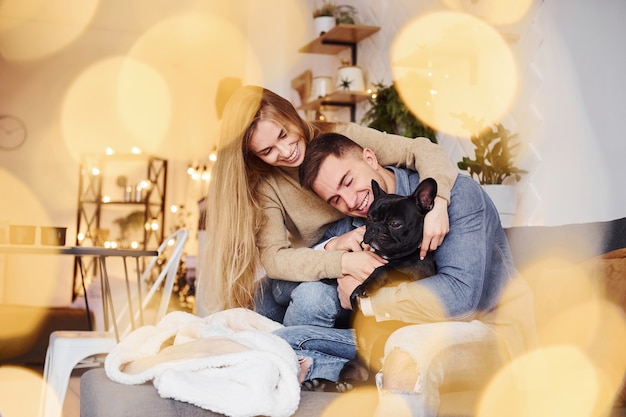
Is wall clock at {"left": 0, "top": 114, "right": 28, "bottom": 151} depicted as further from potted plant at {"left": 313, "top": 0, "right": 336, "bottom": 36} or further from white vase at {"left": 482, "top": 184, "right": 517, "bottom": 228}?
white vase at {"left": 482, "top": 184, "right": 517, "bottom": 228}

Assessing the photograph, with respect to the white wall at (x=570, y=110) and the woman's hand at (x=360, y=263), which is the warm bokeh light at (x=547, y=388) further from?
the white wall at (x=570, y=110)

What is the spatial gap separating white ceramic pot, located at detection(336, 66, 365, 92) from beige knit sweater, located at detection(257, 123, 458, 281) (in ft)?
5.54

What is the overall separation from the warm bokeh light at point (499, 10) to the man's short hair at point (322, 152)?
1194 millimetres

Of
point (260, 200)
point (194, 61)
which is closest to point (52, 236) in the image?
point (260, 200)

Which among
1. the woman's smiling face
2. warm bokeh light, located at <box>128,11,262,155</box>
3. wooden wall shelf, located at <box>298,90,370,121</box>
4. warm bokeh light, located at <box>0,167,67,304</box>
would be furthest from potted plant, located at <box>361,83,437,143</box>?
warm bokeh light, located at <box>0,167,67,304</box>

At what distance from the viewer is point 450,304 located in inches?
53.4

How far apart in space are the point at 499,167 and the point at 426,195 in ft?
3.50

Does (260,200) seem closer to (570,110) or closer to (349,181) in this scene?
(349,181)

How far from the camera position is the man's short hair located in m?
1.64

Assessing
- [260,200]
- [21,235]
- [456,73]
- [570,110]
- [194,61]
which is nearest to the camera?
[260,200]

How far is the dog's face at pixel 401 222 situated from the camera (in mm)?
1456

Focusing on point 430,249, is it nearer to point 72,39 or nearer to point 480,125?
point 480,125

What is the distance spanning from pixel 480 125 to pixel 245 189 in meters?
1.15

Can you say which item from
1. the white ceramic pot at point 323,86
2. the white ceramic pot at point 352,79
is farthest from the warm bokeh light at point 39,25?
the white ceramic pot at point 352,79
